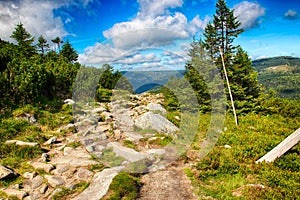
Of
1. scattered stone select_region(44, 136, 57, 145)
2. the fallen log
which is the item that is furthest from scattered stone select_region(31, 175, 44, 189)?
the fallen log

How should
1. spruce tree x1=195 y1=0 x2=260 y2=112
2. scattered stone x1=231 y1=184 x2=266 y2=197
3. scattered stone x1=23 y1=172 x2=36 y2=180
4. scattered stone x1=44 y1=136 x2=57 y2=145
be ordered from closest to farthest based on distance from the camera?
scattered stone x1=231 y1=184 x2=266 y2=197
scattered stone x1=23 y1=172 x2=36 y2=180
scattered stone x1=44 y1=136 x2=57 y2=145
spruce tree x1=195 y1=0 x2=260 y2=112

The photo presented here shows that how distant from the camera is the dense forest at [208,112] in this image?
6406 millimetres

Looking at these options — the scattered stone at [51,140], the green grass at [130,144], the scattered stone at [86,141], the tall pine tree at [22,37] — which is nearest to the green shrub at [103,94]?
the scattered stone at [51,140]

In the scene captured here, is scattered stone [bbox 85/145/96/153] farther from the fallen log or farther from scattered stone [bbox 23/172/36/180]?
the fallen log

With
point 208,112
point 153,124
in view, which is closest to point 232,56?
point 208,112

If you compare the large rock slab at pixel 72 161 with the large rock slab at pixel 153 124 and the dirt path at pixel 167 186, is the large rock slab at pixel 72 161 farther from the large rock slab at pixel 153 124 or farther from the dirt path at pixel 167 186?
the large rock slab at pixel 153 124

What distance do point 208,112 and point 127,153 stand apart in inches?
421

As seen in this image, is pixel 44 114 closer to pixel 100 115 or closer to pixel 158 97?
pixel 100 115

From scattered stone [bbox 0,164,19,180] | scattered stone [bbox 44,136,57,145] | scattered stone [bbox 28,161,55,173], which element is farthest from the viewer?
scattered stone [bbox 44,136,57,145]

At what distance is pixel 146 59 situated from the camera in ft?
25.5

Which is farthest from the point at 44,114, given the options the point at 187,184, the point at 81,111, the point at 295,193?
the point at 295,193

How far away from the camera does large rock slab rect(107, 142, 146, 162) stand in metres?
7.70

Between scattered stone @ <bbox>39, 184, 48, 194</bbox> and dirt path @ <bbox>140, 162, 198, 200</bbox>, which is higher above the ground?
scattered stone @ <bbox>39, 184, 48, 194</bbox>

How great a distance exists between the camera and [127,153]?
8094 mm
